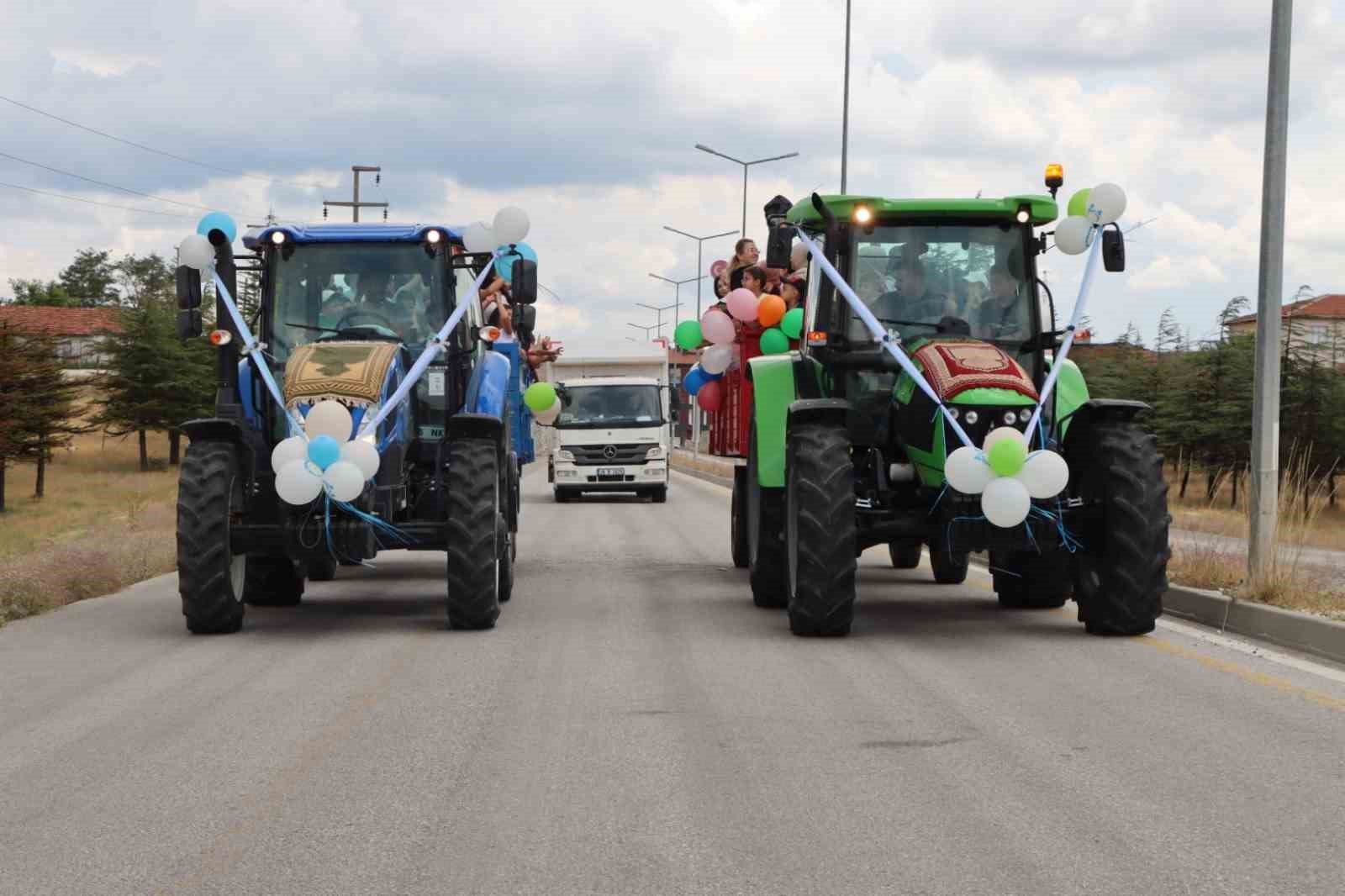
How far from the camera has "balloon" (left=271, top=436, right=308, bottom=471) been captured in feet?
38.5

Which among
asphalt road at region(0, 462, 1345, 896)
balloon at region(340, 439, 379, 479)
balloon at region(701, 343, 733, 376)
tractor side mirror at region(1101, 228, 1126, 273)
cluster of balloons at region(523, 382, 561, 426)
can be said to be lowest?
asphalt road at region(0, 462, 1345, 896)

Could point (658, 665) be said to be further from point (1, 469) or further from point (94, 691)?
point (1, 469)

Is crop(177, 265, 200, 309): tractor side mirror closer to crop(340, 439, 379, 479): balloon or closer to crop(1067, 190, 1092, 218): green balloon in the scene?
crop(340, 439, 379, 479): balloon

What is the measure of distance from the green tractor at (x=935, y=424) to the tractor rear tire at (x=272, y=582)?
3872mm

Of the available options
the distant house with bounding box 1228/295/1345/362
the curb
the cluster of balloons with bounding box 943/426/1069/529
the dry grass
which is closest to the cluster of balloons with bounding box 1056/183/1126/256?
the cluster of balloons with bounding box 943/426/1069/529

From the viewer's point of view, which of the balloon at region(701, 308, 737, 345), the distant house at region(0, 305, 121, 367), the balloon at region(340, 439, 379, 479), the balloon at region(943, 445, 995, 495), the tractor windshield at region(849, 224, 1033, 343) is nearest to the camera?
the balloon at region(943, 445, 995, 495)

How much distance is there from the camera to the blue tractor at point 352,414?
1210cm

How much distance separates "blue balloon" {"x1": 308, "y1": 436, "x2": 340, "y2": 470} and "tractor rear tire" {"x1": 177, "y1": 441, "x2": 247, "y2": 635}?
81 centimetres

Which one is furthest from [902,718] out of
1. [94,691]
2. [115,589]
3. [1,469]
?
[1,469]

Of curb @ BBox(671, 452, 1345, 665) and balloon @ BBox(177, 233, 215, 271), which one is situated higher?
balloon @ BBox(177, 233, 215, 271)

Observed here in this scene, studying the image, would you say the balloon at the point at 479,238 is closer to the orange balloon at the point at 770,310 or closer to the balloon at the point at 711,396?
the orange balloon at the point at 770,310

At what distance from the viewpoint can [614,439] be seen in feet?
112

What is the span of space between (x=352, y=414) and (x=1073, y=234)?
528 cm

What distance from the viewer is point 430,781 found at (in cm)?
723
